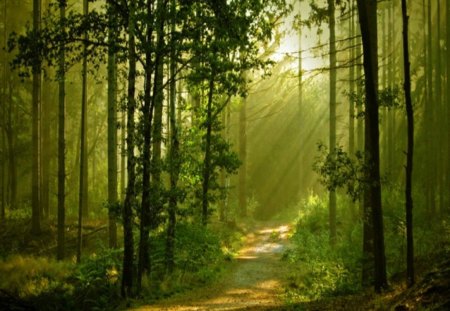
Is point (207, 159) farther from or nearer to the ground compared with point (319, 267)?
farther from the ground

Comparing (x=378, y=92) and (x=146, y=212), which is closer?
(x=378, y=92)

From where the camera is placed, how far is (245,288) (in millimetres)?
13773

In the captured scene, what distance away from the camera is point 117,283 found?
44.2 ft

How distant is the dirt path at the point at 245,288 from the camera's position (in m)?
11.2

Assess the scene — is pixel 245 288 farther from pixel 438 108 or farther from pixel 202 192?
pixel 438 108

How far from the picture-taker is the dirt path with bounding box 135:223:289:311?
11.2m

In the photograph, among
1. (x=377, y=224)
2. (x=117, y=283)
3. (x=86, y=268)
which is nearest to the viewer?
(x=377, y=224)

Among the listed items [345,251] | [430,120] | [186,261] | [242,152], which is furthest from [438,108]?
[186,261]

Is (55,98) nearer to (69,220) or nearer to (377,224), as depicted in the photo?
(69,220)

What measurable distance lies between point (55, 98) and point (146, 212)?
23.4 meters

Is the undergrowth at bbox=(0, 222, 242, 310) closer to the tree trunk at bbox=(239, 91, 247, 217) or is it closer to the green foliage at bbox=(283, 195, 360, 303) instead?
the green foliage at bbox=(283, 195, 360, 303)

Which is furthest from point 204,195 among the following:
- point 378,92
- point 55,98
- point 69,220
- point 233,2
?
point 55,98

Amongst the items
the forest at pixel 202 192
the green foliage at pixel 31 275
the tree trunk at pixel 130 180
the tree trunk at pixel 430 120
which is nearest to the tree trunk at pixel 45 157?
the forest at pixel 202 192

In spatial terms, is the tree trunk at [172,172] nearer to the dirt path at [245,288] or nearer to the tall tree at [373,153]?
the dirt path at [245,288]
